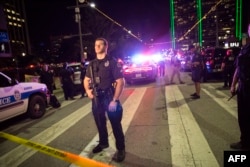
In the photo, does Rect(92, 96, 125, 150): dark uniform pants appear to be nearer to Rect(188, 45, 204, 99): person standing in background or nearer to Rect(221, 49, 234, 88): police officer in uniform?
Rect(188, 45, 204, 99): person standing in background

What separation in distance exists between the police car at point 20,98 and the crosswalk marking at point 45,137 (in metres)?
1.17

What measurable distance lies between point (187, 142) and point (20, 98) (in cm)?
506

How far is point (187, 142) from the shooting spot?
4715 mm

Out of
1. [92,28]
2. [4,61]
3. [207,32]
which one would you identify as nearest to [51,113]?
[4,61]

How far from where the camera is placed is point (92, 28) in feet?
106

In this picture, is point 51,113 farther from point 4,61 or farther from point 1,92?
point 4,61

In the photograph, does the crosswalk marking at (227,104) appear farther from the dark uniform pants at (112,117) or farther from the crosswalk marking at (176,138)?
the dark uniform pants at (112,117)

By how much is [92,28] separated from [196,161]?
30.3m

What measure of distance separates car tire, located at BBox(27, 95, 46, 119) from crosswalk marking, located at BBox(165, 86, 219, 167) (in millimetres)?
4199

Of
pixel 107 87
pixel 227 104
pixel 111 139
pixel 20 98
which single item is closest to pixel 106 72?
pixel 107 87

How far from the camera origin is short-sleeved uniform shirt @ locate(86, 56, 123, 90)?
4.11m

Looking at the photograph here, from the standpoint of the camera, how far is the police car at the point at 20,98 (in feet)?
22.1

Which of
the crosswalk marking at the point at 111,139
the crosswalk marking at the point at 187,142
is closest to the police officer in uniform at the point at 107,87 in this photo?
the crosswalk marking at the point at 111,139

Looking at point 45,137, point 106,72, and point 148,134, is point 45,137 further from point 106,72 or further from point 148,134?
point 106,72
